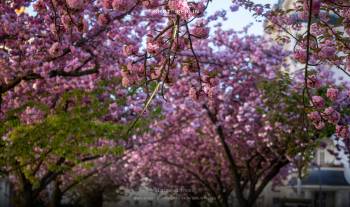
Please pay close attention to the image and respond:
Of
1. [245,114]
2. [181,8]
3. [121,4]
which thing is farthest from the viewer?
[245,114]

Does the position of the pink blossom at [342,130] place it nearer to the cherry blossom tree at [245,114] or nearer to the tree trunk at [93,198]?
the cherry blossom tree at [245,114]

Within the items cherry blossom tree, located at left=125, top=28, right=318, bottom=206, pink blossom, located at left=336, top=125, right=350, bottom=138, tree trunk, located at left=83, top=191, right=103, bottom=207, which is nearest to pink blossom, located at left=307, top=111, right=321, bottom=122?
pink blossom, located at left=336, top=125, right=350, bottom=138

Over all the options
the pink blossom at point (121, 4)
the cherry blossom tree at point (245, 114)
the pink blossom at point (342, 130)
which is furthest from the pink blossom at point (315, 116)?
the cherry blossom tree at point (245, 114)

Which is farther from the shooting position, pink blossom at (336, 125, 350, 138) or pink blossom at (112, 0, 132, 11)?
pink blossom at (336, 125, 350, 138)

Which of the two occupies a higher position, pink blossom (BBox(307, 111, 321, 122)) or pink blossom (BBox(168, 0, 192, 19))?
pink blossom (BBox(168, 0, 192, 19))

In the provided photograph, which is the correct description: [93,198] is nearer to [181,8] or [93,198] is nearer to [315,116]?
[315,116]

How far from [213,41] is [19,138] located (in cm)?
930

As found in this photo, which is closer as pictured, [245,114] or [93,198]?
[245,114]

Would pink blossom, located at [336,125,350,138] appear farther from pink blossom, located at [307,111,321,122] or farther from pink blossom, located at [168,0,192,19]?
pink blossom, located at [168,0,192,19]

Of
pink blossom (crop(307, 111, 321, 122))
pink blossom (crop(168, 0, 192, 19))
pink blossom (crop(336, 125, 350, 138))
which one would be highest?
pink blossom (crop(168, 0, 192, 19))

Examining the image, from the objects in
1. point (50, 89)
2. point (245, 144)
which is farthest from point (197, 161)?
point (50, 89)

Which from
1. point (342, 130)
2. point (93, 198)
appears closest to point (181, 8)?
point (342, 130)

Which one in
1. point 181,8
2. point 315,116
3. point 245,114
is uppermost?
point 245,114

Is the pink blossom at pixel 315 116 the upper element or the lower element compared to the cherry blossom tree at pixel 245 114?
lower
